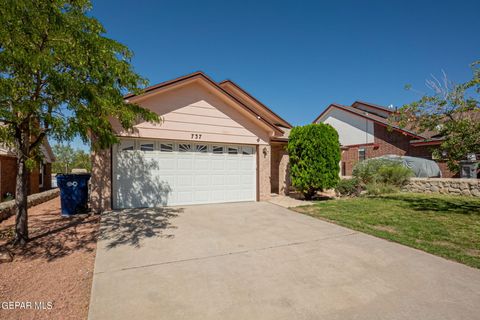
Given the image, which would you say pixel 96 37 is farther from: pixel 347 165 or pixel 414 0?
pixel 347 165

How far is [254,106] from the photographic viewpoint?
1667 cm

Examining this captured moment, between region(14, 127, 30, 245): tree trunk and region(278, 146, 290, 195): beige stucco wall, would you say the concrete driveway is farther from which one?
region(278, 146, 290, 195): beige stucco wall

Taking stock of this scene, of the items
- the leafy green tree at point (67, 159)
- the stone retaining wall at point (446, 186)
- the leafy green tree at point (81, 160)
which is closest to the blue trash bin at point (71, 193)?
the stone retaining wall at point (446, 186)

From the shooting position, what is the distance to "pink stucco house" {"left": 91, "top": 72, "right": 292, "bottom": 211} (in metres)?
8.56

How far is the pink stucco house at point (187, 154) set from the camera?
28.1 feet

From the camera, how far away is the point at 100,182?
322 inches

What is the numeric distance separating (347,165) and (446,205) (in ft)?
44.0

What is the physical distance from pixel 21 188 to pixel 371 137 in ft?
77.1

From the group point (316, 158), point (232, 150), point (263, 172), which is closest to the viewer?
point (232, 150)

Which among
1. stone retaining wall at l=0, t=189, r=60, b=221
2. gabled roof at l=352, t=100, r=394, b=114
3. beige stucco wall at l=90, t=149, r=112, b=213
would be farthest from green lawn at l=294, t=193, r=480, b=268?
gabled roof at l=352, t=100, r=394, b=114

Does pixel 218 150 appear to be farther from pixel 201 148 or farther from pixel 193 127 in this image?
pixel 193 127

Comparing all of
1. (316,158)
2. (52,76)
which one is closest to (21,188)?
(52,76)

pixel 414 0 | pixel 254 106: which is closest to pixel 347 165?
pixel 254 106

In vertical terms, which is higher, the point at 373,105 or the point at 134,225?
the point at 373,105
